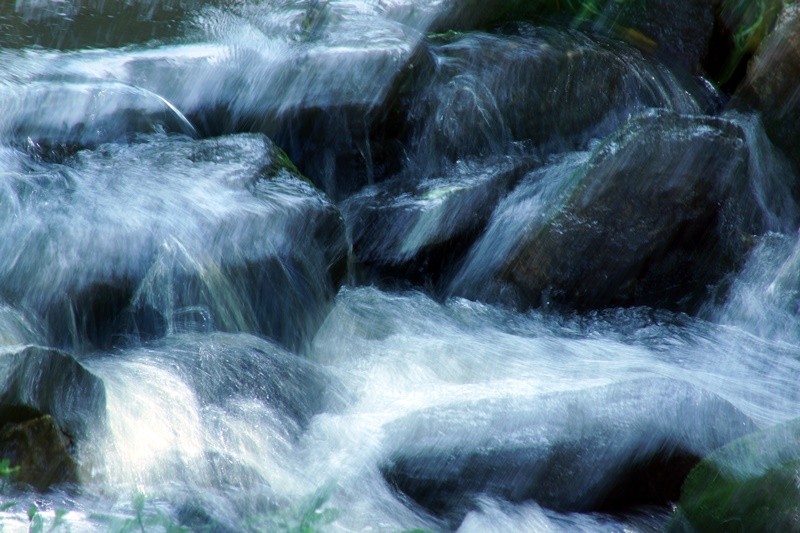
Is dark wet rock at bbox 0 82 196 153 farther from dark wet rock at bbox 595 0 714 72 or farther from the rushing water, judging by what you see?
dark wet rock at bbox 595 0 714 72

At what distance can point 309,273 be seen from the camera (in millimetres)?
4449

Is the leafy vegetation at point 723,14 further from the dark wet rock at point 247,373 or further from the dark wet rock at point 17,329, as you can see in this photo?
the dark wet rock at point 17,329

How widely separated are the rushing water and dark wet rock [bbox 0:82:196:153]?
0.4 inches

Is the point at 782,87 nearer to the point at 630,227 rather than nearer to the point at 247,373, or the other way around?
the point at 630,227

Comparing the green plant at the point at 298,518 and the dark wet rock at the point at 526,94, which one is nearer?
the green plant at the point at 298,518

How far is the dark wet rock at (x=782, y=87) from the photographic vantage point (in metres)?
6.20


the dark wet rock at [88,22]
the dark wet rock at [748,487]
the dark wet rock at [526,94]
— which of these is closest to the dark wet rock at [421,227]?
the dark wet rock at [526,94]

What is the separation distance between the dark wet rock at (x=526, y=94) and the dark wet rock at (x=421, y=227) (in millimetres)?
493

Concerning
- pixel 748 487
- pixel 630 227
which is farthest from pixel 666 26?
pixel 748 487

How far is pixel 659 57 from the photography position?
263 inches

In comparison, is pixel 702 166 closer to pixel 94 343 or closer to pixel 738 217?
pixel 738 217

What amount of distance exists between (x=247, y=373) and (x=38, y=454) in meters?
0.90

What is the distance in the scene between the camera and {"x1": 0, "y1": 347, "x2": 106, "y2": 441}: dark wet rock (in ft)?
9.87

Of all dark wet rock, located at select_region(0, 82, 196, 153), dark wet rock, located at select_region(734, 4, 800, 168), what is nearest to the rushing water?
dark wet rock, located at select_region(0, 82, 196, 153)
